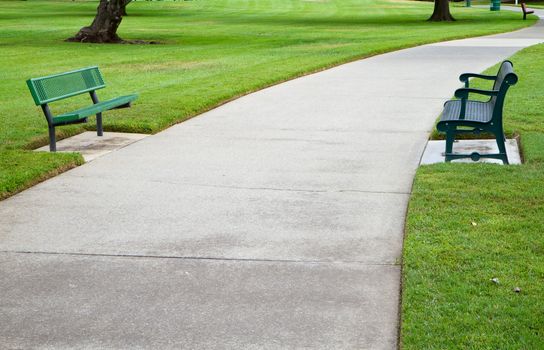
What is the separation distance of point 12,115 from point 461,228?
8058mm

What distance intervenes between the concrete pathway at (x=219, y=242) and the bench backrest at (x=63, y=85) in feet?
3.67

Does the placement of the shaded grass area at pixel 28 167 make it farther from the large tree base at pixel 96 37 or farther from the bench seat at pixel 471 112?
the large tree base at pixel 96 37

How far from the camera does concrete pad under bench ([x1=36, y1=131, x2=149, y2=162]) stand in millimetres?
10305

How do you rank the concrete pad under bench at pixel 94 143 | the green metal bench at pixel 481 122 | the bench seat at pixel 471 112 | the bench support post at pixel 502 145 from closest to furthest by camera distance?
the green metal bench at pixel 481 122, the bench support post at pixel 502 145, the bench seat at pixel 471 112, the concrete pad under bench at pixel 94 143

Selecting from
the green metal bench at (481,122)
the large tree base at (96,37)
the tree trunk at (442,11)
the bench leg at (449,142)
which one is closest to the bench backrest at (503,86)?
the green metal bench at (481,122)

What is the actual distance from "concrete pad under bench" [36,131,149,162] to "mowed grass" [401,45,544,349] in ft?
11.6

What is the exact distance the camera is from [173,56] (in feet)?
77.7

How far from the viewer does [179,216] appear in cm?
744

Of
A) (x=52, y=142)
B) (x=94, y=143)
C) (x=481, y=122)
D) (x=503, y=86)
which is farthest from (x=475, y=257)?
(x=94, y=143)

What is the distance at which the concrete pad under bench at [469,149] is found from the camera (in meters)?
9.67

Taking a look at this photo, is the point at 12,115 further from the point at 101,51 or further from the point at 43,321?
the point at 101,51

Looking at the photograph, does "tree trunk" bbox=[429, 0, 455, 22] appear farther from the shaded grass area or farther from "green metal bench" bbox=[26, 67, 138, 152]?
the shaded grass area

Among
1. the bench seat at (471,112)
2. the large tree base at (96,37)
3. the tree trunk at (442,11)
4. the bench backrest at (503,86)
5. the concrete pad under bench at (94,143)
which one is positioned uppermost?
the bench backrest at (503,86)

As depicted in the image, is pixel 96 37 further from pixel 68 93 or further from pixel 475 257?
pixel 475 257
